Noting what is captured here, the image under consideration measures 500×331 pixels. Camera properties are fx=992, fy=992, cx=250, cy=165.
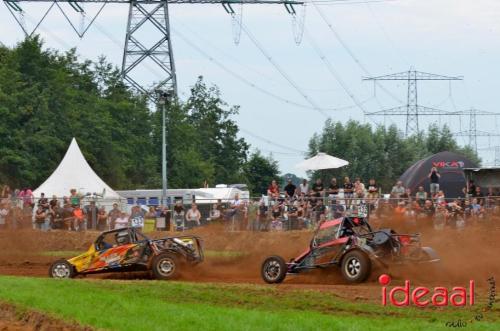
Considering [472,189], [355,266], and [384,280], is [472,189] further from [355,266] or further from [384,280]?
[384,280]

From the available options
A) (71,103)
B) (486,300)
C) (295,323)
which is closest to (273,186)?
(486,300)

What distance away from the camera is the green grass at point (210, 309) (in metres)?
14.3

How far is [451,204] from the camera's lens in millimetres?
29969

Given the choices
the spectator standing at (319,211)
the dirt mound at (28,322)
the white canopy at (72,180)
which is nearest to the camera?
the dirt mound at (28,322)

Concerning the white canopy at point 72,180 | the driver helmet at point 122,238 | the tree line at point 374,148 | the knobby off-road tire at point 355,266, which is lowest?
the knobby off-road tire at point 355,266

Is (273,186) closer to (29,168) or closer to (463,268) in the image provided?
(463,268)

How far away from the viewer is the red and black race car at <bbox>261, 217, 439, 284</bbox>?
70.3 feet

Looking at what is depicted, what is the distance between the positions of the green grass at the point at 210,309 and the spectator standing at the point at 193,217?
43.6 feet

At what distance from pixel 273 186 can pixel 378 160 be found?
40358mm

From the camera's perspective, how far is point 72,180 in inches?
1721

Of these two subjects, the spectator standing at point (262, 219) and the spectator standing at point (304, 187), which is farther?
the spectator standing at point (304, 187)

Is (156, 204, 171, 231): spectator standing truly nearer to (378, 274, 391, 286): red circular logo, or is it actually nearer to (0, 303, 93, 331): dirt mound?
(378, 274, 391, 286): red circular logo

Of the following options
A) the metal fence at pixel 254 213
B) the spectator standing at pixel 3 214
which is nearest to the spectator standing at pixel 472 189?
the metal fence at pixel 254 213

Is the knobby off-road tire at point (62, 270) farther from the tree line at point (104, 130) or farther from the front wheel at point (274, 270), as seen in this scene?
the tree line at point (104, 130)
